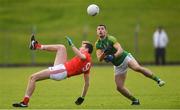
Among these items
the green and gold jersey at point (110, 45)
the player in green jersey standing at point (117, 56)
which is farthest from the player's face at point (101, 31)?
the green and gold jersey at point (110, 45)

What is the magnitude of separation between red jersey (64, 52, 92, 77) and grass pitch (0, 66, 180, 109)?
98 centimetres

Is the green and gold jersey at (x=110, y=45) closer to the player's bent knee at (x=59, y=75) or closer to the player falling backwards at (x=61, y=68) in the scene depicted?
the player falling backwards at (x=61, y=68)

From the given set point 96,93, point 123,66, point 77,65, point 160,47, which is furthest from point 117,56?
point 160,47

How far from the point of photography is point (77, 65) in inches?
847

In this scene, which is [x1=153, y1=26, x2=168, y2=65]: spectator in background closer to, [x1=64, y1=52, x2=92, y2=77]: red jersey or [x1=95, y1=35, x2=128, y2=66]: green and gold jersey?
[x1=95, y1=35, x2=128, y2=66]: green and gold jersey

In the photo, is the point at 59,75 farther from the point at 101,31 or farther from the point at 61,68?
the point at 101,31

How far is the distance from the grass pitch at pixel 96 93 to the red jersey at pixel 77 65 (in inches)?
38.6

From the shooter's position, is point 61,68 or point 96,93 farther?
point 96,93

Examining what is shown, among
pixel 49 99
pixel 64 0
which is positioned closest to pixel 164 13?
pixel 64 0

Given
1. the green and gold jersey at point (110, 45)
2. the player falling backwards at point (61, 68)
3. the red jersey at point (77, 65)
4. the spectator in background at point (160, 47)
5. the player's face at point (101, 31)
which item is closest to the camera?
the player falling backwards at point (61, 68)

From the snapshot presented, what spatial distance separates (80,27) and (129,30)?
14.3 feet

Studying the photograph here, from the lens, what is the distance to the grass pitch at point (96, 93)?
22.4 metres

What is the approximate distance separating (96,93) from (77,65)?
21.3ft

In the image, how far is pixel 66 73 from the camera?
21406 mm
